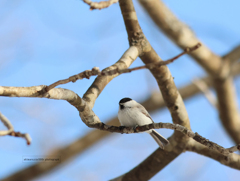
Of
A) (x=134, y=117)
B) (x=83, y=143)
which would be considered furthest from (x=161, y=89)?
(x=83, y=143)

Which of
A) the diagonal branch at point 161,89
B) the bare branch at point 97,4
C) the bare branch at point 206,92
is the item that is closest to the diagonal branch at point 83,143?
the diagonal branch at point 161,89

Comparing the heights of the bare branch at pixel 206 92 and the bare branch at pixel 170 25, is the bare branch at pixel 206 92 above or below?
below

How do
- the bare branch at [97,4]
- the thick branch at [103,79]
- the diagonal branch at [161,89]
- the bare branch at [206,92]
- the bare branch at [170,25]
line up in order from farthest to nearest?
the bare branch at [206,92]
the bare branch at [170,25]
the diagonal branch at [161,89]
the thick branch at [103,79]
the bare branch at [97,4]

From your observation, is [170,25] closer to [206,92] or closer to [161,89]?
[161,89]

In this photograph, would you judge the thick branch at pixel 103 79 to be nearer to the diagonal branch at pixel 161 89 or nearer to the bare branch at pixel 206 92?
the diagonal branch at pixel 161 89

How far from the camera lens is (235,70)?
5.10m

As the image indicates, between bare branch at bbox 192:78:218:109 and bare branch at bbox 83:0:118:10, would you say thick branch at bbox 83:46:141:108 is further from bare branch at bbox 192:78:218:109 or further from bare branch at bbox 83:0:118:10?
bare branch at bbox 192:78:218:109

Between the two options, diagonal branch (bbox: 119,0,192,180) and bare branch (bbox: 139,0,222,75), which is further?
bare branch (bbox: 139,0,222,75)

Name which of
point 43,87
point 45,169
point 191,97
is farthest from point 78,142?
point 43,87

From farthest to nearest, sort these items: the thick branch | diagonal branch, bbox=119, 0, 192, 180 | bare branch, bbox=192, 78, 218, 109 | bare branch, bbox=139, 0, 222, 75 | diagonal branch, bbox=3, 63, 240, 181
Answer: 1. diagonal branch, bbox=3, 63, 240, 181
2. bare branch, bbox=192, 78, 218, 109
3. bare branch, bbox=139, 0, 222, 75
4. diagonal branch, bbox=119, 0, 192, 180
5. the thick branch

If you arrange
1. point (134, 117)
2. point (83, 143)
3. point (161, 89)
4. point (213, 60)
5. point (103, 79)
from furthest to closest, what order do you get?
point (83, 143)
point (213, 60)
point (161, 89)
point (134, 117)
point (103, 79)

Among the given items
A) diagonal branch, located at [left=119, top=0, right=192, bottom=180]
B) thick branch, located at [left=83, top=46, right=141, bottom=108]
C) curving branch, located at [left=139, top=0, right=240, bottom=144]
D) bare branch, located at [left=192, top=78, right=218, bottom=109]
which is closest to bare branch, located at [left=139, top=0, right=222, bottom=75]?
curving branch, located at [left=139, top=0, right=240, bottom=144]

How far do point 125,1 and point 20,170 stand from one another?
3272mm

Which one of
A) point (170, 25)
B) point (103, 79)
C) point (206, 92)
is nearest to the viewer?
point (103, 79)
